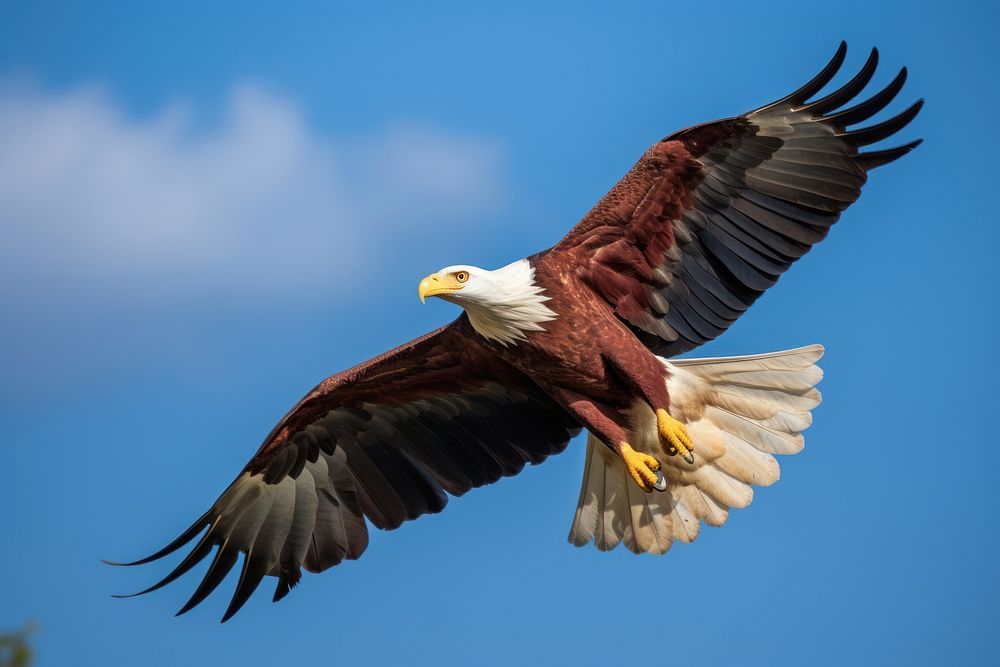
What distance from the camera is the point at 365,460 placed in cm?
890

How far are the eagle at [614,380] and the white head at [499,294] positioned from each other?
0.01 m

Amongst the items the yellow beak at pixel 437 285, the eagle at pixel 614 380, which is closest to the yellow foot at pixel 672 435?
the eagle at pixel 614 380

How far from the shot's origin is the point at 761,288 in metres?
7.54

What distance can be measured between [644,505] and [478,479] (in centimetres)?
121

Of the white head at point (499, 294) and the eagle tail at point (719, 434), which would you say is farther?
the eagle tail at point (719, 434)

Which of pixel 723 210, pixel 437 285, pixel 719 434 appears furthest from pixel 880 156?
pixel 437 285

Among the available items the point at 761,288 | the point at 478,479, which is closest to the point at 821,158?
the point at 761,288

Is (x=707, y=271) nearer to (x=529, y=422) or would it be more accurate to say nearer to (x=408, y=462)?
(x=529, y=422)

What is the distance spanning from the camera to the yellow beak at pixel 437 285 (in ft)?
24.1

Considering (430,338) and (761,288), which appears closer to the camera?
(761,288)

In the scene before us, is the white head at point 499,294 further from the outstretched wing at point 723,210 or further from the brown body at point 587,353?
the outstretched wing at point 723,210

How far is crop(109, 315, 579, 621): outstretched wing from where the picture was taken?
8.45 metres

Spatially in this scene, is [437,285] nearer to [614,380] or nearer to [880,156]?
[614,380]

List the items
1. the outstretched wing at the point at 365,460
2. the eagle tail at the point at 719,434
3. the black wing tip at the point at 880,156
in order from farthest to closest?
the outstretched wing at the point at 365,460, the eagle tail at the point at 719,434, the black wing tip at the point at 880,156
